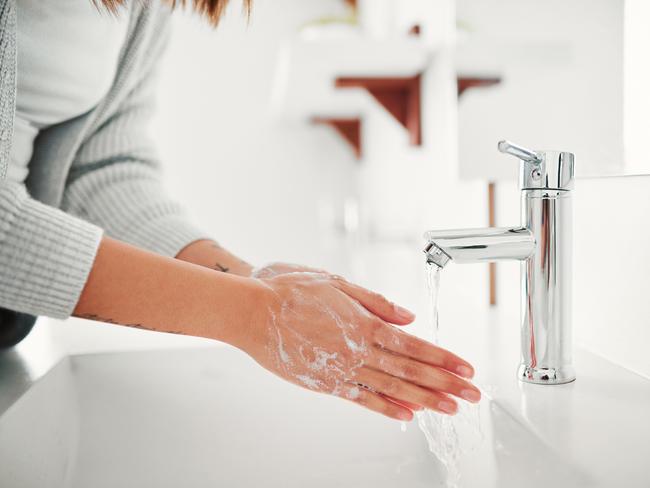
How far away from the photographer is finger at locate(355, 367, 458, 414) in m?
0.42

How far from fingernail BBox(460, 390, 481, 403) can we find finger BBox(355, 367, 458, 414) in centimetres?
1

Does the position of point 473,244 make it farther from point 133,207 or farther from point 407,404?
point 133,207

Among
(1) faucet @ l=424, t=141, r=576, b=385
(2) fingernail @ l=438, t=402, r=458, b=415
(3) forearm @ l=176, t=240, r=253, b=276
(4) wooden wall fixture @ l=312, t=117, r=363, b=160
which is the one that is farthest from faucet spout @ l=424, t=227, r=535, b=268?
(4) wooden wall fixture @ l=312, t=117, r=363, b=160

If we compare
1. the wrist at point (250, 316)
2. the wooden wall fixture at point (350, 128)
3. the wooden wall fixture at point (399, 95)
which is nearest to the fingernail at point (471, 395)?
the wrist at point (250, 316)

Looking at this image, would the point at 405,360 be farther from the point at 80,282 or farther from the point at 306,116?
the point at 306,116

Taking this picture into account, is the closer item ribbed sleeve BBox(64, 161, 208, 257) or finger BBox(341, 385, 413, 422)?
finger BBox(341, 385, 413, 422)

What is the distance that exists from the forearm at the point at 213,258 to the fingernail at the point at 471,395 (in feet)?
0.96

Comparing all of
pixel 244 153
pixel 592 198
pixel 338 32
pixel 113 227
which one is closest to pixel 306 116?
pixel 244 153

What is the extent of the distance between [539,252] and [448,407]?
155 millimetres

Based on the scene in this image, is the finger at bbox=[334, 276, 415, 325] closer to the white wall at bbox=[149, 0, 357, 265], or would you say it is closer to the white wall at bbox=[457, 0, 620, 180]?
the white wall at bbox=[457, 0, 620, 180]

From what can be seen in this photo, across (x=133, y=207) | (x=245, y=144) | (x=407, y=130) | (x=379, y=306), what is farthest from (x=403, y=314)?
(x=245, y=144)

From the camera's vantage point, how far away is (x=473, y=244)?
455 millimetres

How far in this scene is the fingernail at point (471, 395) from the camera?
0.41 metres

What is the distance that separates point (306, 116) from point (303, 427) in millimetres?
1701
